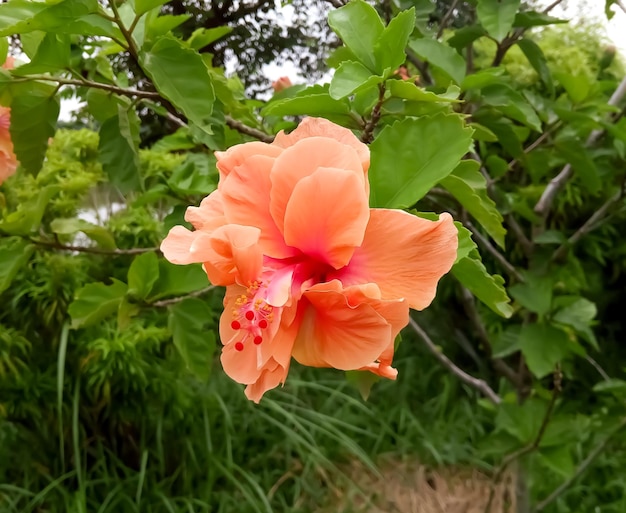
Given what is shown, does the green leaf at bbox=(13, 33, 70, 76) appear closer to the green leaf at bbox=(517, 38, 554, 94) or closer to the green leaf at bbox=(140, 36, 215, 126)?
the green leaf at bbox=(140, 36, 215, 126)

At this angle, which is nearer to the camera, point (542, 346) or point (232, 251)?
point (232, 251)

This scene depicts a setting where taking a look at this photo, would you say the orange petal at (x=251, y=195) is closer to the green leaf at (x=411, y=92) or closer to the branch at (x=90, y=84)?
the green leaf at (x=411, y=92)

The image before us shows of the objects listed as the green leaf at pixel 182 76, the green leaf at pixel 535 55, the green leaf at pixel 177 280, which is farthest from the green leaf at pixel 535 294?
the green leaf at pixel 182 76

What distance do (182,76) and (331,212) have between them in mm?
248

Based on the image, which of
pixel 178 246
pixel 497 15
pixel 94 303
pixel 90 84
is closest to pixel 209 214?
pixel 178 246

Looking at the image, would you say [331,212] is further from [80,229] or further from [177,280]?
[80,229]

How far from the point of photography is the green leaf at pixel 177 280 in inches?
25.5

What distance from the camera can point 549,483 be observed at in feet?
5.18

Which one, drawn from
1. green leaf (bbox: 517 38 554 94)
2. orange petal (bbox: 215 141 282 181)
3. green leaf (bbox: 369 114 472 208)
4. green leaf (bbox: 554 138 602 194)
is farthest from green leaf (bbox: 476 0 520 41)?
orange petal (bbox: 215 141 282 181)

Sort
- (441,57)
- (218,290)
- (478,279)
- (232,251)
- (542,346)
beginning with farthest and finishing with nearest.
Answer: (218,290) < (542,346) < (441,57) < (478,279) < (232,251)

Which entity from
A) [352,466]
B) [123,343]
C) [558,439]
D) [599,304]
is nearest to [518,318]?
[599,304]

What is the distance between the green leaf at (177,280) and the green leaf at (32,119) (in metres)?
0.18

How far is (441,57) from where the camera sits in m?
0.64

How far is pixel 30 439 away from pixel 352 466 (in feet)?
2.85
